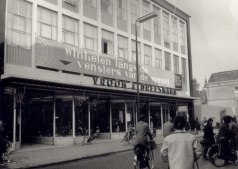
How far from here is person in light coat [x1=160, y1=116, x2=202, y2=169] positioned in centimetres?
415

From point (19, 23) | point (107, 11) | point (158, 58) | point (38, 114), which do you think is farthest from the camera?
point (158, 58)

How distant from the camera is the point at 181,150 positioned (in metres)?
4.19

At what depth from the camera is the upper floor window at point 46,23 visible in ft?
57.0

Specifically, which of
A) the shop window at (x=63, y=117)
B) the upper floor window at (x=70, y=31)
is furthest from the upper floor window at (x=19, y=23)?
the shop window at (x=63, y=117)

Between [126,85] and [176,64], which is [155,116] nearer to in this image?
[126,85]

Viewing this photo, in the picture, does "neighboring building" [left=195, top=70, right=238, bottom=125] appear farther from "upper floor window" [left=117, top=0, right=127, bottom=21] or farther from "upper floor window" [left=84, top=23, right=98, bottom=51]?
"upper floor window" [left=84, top=23, right=98, bottom=51]

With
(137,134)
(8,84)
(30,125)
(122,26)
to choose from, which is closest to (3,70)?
(8,84)

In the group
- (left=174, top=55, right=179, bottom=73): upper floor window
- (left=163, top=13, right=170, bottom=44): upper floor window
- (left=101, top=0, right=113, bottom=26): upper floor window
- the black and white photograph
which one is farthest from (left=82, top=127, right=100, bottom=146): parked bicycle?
(left=174, top=55, right=179, bottom=73): upper floor window

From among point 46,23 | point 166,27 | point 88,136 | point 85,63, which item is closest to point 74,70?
point 85,63

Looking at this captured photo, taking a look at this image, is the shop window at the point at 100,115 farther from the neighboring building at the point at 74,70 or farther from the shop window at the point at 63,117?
the shop window at the point at 63,117

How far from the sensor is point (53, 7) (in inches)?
721

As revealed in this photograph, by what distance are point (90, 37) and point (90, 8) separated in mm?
2294

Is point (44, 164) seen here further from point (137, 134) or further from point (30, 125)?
point (30, 125)

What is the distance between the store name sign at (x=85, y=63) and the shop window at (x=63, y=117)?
85.0 inches
